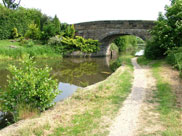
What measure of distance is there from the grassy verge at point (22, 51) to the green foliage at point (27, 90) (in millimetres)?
11646

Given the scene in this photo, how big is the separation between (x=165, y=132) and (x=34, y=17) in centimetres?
2467

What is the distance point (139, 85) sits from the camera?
7.07 m

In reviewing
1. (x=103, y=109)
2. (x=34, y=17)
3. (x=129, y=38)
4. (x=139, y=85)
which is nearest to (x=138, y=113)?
(x=103, y=109)

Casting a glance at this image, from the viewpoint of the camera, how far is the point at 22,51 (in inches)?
633

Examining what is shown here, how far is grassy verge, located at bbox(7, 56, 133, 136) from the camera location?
359 centimetres

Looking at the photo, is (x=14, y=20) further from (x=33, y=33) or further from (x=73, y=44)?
(x=73, y=44)

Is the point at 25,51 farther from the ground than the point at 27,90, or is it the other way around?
the point at 25,51

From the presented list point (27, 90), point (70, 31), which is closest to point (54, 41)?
point (70, 31)

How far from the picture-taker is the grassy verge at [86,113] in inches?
141

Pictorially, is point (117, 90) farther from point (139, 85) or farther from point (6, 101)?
point (6, 101)

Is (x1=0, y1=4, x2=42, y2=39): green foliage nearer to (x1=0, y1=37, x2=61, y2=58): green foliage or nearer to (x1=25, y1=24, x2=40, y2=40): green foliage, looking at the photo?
(x1=25, y1=24, x2=40, y2=40): green foliage

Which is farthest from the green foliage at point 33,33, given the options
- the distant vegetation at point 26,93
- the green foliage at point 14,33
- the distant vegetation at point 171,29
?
the distant vegetation at point 26,93

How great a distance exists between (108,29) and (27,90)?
56.0 ft

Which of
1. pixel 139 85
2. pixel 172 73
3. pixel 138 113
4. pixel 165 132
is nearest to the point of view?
pixel 165 132
